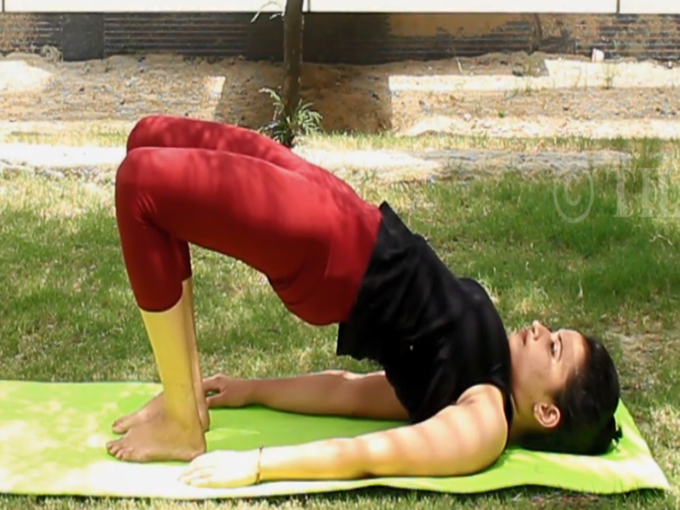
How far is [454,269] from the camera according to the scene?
466 centimetres

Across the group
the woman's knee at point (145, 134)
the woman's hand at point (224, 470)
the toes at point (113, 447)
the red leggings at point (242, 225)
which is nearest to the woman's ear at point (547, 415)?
the red leggings at point (242, 225)

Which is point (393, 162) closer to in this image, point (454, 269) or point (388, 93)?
point (454, 269)

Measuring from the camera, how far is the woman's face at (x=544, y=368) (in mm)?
2893

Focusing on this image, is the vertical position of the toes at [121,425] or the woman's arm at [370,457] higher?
the woman's arm at [370,457]

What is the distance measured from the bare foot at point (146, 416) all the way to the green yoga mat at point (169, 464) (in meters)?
0.04

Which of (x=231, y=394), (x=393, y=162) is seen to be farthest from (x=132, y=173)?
(x=393, y=162)

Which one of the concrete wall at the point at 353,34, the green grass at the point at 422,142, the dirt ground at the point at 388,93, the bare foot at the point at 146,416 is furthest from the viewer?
the concrete wall at the point at 353,34

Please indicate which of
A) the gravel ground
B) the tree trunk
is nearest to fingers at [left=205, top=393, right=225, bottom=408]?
the gravel ground

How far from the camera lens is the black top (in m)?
2.89

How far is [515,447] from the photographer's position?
9.86 feet

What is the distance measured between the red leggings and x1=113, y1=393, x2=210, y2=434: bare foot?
1.29 feet

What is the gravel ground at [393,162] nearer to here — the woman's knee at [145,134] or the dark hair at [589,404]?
the woman's knee at [145,134]

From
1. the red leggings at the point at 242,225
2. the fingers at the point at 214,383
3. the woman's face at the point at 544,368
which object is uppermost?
the red leggings at the point at 242,225

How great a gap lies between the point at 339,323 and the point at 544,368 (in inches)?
21.2
